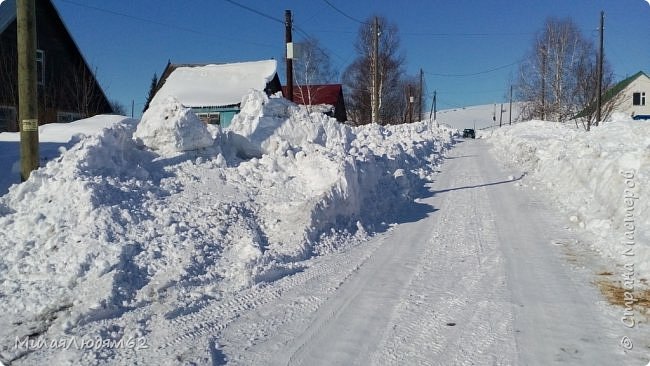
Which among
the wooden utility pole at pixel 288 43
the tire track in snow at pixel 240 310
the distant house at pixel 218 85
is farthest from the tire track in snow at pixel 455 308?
the distant house at pixel 218 85

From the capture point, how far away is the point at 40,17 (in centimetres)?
2145

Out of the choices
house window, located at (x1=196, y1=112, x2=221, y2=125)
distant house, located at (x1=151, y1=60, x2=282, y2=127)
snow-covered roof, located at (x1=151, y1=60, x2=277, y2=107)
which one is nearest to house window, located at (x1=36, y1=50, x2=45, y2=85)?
distant house, located at (x1=151, y1=60, x2=282, y2=127)

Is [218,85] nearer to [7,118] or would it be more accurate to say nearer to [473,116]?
[7,118]

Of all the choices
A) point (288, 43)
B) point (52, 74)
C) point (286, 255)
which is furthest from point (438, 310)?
point (52, 74)

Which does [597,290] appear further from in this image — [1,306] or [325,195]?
[1,306]

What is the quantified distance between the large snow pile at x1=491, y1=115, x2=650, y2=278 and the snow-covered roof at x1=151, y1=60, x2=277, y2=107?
62.9ft

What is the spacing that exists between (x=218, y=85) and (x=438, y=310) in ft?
89.5

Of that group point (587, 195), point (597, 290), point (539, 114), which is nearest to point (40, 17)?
point (587, 195)

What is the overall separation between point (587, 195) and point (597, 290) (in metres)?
4.14

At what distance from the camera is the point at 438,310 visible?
462 cm

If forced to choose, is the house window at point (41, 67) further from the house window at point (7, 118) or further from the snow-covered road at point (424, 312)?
the snow-covered road at point (424, 312)

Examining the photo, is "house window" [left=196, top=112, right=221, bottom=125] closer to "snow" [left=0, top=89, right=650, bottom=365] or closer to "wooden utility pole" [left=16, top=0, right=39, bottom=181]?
"snow" [left=0, top=89, right=650, bottom=365]

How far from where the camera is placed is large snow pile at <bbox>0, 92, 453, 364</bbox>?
4633 millimetres

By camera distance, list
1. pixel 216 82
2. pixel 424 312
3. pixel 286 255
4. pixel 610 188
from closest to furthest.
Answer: pixel 424 312 → pixel 286 255 → pixel 610 188 → pixel 216 82
